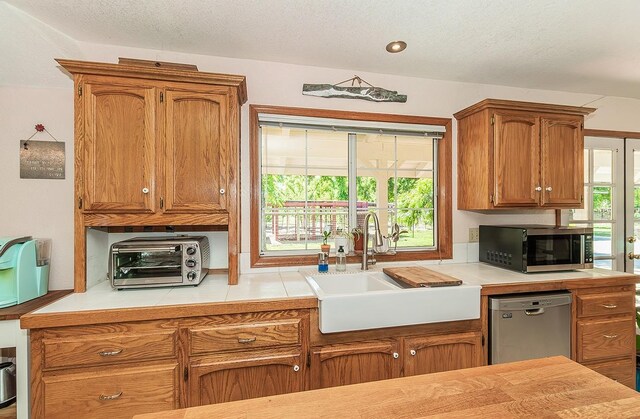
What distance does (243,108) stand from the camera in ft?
6.96

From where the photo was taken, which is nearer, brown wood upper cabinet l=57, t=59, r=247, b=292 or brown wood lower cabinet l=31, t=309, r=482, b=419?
brown wood lower cabinet l=31, t=309, r=482, b=419

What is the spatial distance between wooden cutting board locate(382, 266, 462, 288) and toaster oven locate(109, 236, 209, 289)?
122 centimetres

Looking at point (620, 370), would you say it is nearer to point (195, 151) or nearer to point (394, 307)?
point (394, 307)

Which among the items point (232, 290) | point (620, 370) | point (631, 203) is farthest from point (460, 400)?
point (631, 203)

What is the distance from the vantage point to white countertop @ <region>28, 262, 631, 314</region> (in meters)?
1.45

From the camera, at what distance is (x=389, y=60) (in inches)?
83.7

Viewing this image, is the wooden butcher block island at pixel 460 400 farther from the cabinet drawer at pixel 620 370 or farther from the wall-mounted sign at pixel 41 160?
the wall-mounted sign at pixel 41 160

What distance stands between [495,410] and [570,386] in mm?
285

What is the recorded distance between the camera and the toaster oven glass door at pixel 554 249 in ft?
6.77

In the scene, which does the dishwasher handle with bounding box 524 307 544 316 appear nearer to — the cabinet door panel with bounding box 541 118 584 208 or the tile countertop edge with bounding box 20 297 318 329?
the cabinet door panel with bounding box 541 118 584 208

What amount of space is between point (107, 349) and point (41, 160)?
1303 mm

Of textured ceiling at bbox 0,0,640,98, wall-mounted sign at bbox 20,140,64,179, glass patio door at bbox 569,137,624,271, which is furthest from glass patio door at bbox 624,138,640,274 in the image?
wall-mounted sign at bbox 20,140,64,179

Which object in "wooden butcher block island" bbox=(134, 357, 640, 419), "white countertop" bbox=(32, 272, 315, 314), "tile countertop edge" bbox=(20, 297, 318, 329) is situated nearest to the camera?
"wooden butcher block island" bbox=(134, 357, 640, 419)

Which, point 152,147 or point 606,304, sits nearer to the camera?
point 152,147
